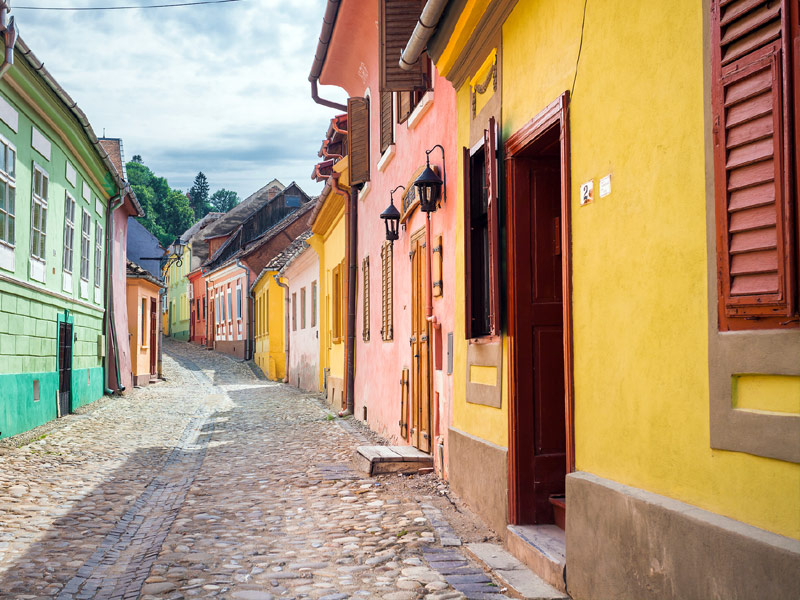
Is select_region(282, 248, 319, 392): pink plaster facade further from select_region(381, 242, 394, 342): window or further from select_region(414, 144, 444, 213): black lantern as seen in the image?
select_region(414, 144, 444, 213): black lantern

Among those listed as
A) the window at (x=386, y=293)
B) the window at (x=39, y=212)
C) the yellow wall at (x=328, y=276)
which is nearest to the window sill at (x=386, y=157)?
the window at (x=386, y=293)

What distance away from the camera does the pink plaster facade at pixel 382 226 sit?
7855 millimetres

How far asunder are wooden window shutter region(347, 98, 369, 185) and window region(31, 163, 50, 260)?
479 centimetres

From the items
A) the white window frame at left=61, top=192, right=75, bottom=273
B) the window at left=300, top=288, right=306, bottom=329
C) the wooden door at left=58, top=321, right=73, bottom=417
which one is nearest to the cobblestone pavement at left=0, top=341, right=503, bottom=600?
the wooden door at left=58, top=321, right=73, bottom=417

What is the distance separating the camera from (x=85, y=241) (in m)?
17.4

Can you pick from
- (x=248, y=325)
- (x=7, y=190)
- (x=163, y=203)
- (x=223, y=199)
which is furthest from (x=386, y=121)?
(x=223, y=199)

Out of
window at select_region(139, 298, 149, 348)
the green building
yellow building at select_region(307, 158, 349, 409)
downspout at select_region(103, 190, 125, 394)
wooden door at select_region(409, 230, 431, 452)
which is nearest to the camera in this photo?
wooden door at select_region(409, 230, 431, 452)

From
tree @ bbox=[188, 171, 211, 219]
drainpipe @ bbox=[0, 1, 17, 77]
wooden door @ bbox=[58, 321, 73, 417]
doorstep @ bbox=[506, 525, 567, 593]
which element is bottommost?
doorstep @ bbox=[506, 525, 567, 593]

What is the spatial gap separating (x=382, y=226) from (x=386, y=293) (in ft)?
3.31

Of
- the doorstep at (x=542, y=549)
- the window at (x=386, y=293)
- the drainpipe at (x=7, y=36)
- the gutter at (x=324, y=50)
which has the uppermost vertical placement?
the gutter at (x=324, y=50)

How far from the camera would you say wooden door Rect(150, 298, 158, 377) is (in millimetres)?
26291

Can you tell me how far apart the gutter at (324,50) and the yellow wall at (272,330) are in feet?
43.2

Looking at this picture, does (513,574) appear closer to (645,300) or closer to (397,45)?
(645,300)

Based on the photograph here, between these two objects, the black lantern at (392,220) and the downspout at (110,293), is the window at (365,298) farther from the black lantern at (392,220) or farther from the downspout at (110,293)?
the downspout at (110,293)
